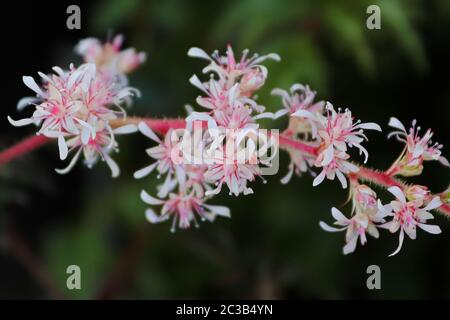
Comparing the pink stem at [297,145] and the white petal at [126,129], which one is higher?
the white petal at [126,129]

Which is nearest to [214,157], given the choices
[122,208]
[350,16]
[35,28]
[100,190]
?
[350,16]

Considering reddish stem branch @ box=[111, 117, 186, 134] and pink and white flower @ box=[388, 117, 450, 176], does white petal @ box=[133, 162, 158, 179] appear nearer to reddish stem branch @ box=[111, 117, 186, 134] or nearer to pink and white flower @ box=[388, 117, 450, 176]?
reddish stem branch @ box=[111, 117, 186, 134]

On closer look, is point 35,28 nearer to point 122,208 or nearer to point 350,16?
point 122,208

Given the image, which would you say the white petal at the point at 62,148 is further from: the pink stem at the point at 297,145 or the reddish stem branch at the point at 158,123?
the pink stem at the point at 297,145

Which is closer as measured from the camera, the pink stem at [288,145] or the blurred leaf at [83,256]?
the pink stem at [288,145]

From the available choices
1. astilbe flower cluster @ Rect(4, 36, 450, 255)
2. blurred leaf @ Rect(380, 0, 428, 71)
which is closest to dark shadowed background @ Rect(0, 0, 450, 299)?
blurred leaf @ Rect(380, 0, 428, 71)

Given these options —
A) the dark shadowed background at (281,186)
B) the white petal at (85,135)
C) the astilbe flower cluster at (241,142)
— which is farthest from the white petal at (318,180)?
the dark shadowed background at (281,186)

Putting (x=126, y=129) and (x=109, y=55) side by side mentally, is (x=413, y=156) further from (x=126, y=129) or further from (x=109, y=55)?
(x=109, y=55)
